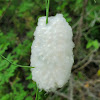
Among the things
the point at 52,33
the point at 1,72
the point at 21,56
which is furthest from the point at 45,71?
the point at 21,56

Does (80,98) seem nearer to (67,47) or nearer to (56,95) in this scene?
(56,95)

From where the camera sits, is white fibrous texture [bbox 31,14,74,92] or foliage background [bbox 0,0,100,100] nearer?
white fibrous texture [bbox 31,14,74,92]

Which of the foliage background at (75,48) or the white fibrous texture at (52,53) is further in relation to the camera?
the foliage background at (75,48)

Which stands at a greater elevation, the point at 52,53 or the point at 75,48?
the point at 52,53
